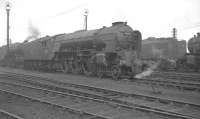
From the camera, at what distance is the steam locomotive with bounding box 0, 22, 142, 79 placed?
16766mm

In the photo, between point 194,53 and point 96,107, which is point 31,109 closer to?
point 96,107

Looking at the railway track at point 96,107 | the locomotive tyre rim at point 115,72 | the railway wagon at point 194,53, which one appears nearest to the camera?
the railway track at point 96,107

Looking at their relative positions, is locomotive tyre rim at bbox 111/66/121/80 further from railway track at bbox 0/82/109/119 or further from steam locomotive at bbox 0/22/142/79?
railway track at bbox 0/82/109/119

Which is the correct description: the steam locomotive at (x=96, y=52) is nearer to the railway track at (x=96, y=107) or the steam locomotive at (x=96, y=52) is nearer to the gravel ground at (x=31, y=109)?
the railway track at (x=96, y=107)

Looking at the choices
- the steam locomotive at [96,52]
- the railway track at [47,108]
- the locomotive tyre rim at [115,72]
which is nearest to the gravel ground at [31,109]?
the railway track at [47,108]

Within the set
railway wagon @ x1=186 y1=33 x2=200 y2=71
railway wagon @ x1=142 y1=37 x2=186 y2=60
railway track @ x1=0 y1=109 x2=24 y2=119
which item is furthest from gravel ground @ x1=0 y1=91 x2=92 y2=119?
railway wagon @ x1=142 y1=37 x2=186 y2=60

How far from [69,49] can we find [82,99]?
38.5 ft

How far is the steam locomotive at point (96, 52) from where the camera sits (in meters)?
16.8

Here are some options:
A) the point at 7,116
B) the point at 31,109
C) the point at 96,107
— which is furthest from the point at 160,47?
the point at 7,116

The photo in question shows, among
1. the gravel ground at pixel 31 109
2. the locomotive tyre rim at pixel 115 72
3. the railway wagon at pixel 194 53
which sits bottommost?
the gravel ground at pixel 31 109

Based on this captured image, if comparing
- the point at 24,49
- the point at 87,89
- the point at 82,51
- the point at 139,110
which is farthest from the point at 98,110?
the point at 24,49

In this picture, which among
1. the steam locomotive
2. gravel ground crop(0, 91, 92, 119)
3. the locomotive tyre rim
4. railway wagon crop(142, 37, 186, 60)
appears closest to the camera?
gravel ground crop(0, 91, 92, 119)

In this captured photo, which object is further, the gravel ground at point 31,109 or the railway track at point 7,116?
the gravel ground at point 31,109

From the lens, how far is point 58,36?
77.3ft
